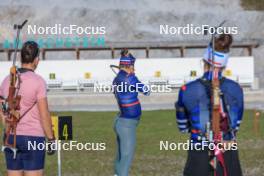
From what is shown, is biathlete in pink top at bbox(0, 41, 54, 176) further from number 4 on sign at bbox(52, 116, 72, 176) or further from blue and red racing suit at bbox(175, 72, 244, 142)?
Answer: number 4 on sign at bbox(52, 116, 72, 176)

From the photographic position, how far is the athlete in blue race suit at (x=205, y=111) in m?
6.96

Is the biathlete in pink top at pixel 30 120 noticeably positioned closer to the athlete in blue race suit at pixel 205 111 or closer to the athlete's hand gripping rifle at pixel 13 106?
the athlete's hand gripping rifle at pixel 13 106

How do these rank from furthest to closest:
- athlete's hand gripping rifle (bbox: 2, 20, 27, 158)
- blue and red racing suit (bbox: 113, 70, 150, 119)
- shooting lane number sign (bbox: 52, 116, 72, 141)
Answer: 1. shooting lane number sign (bbox: 52, 116, 72, 141)
2. blue and red racing suit (bbox: 113, 70, 150, 119)
3. athlete's hand gripping rifle (bbox: 2, 20, 27, 158)

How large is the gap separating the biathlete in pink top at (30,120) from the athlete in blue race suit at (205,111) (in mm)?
1724

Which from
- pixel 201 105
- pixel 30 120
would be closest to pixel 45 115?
pixel 30 120

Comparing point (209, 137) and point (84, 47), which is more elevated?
point (84, 47)

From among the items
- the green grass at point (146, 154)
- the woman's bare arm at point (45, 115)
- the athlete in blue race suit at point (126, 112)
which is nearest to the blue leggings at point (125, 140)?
the athlete in blue race suit at point (126, 112)

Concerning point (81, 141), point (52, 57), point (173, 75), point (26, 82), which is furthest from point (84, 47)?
point (26, 82)

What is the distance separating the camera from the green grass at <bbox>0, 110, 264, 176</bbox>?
13930 mm

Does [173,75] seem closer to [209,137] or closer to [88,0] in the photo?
Answer: [88,0]

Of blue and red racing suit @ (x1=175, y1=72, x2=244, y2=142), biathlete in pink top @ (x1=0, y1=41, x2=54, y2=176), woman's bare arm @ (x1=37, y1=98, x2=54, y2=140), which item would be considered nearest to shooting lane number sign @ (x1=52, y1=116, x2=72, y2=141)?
biathlete in pink top @ (x1=0, y1=41, x2=54, y2=176)

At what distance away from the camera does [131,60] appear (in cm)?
1143

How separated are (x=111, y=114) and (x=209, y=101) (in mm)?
23143

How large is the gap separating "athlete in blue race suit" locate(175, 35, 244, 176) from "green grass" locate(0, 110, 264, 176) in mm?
6389
